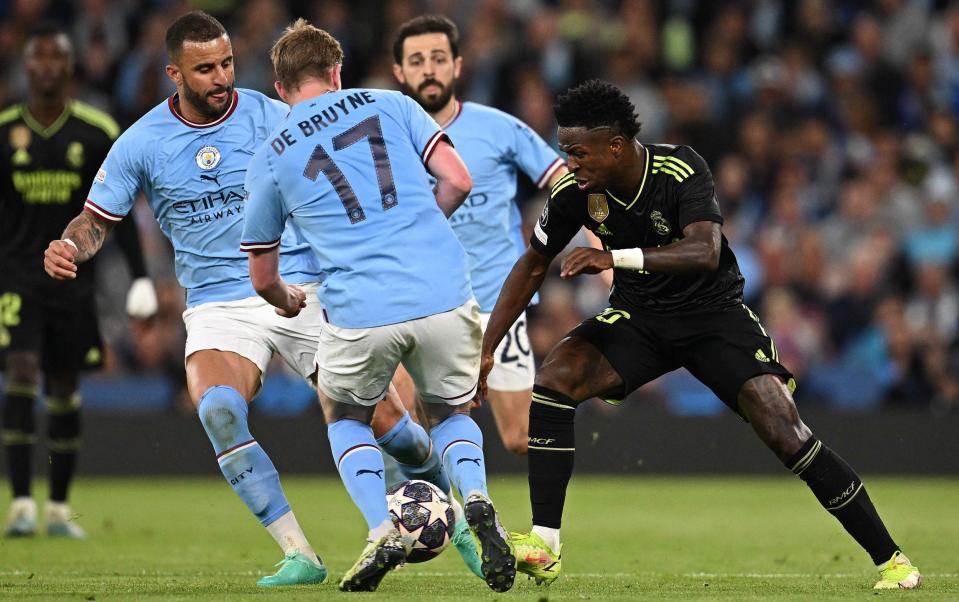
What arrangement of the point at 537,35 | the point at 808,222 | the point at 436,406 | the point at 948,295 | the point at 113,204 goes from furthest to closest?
the point at 537,35
the point at 808,222
the point at 948,295
the point at 113,204
the point at 436,406

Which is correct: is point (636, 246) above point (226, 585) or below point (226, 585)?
above

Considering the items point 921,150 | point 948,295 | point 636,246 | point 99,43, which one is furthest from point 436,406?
point 99,43

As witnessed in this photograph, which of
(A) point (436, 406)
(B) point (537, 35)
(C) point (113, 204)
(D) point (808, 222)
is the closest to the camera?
(A) point (436, 406)

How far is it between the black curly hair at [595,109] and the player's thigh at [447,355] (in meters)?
0.92

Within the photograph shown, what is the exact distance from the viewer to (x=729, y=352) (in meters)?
6.59

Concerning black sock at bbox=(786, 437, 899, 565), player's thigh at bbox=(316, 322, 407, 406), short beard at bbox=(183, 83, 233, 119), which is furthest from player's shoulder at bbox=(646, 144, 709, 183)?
short beard at bbox=(183, 83, 233, 119)

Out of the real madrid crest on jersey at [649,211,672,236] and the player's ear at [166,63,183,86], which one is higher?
the player's ear at [166,63,183,86]

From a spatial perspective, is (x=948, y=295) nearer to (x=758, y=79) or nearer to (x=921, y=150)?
(x=921, y=150)

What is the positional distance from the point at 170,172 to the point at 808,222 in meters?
9.67

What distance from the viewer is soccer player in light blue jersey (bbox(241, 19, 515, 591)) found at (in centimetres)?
617

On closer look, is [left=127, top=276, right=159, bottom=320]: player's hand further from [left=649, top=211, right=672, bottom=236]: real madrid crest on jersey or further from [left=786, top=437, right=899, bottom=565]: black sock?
[left=786, top=437, right=899, bottom=565]: black sock

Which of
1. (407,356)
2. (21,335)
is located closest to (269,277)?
(407,356)

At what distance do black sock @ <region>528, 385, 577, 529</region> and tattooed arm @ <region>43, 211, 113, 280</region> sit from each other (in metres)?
2.17

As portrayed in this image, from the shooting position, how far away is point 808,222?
51.0ft
